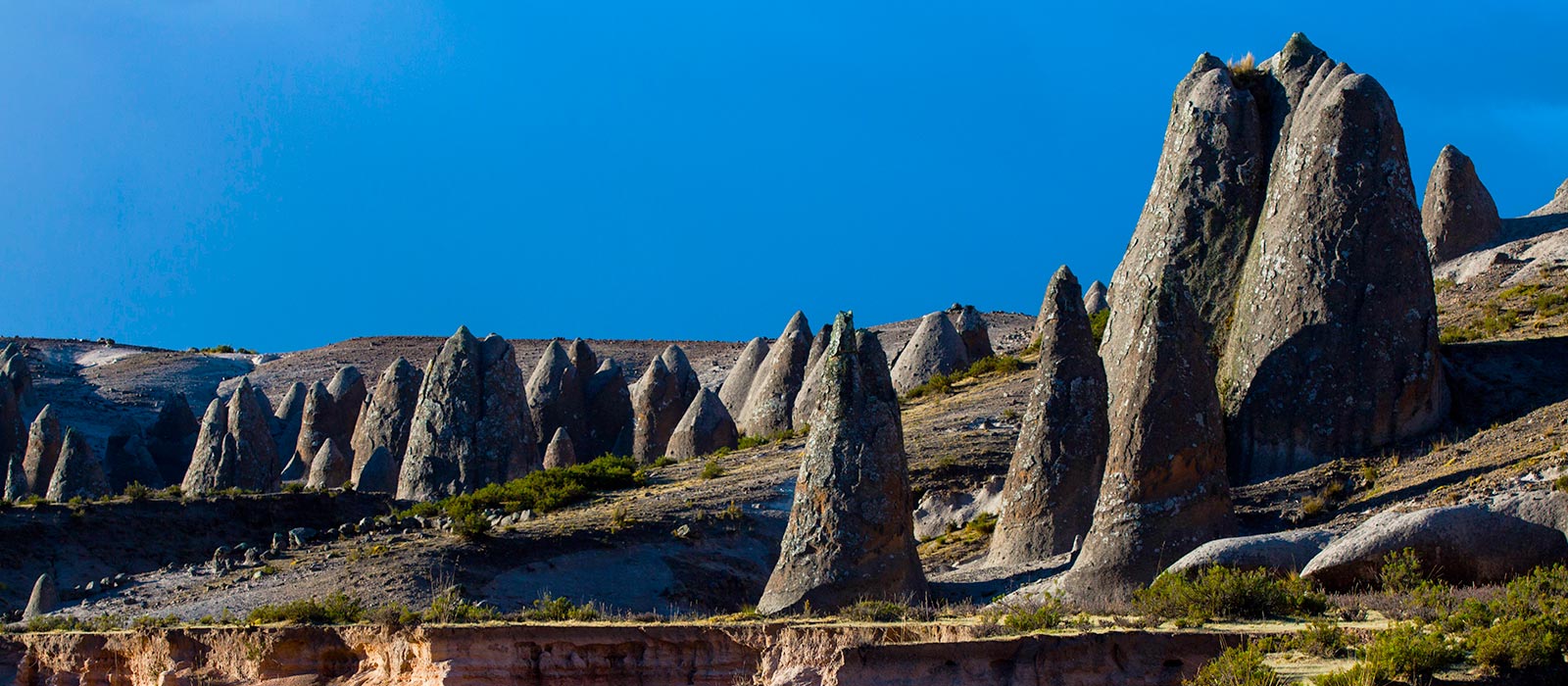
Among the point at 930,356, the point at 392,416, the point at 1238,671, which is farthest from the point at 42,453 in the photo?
the point at 1238,671

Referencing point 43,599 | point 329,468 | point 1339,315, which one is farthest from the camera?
point 329,468

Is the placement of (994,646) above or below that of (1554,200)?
below

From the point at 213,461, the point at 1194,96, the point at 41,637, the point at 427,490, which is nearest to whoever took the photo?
the point at 41,637

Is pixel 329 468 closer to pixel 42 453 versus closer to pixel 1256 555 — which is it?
pixel 42 453

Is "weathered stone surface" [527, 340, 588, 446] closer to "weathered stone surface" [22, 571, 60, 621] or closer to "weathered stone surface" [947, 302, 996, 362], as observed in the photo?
→ "weathered stone surface" [947, 302, 996, 362]

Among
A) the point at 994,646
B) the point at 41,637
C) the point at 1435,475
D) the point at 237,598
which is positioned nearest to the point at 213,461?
the point at 237,598

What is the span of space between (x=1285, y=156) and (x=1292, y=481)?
17.1 ft

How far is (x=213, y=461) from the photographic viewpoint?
153 ft

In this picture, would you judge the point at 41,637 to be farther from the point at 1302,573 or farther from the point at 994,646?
the point at 1302,573

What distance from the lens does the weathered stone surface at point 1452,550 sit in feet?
60.7

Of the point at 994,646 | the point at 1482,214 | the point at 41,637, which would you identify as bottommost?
the point at 994,646

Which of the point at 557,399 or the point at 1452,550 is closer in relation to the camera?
the point at 1452,550

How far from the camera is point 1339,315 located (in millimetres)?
27000

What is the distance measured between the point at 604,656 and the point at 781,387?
86.7 feet
